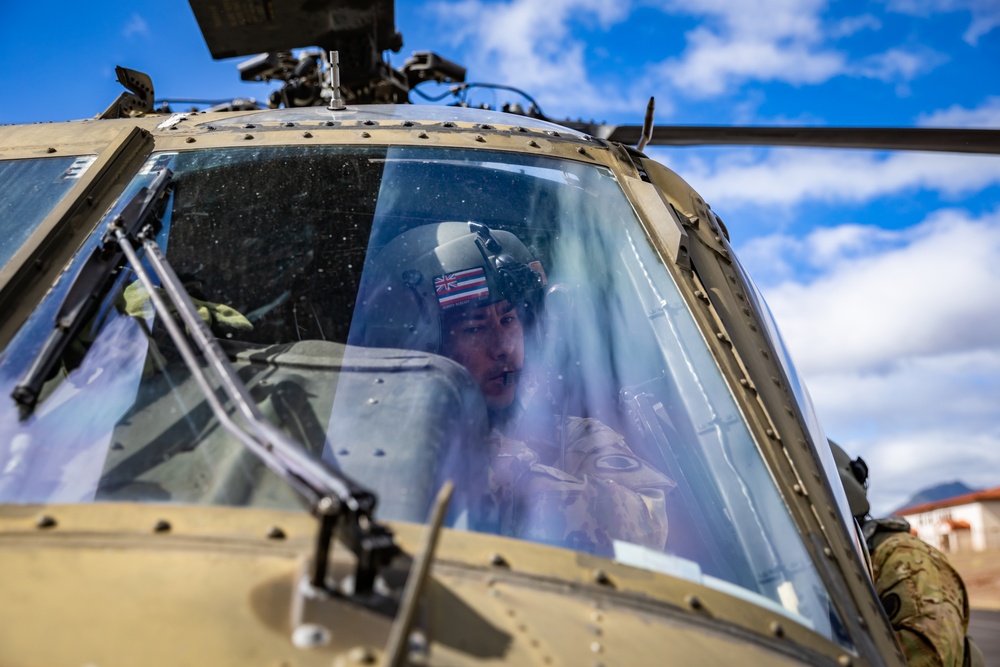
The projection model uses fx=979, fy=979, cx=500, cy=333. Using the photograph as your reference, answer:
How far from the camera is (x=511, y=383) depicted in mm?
2545

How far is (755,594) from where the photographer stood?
1780mm

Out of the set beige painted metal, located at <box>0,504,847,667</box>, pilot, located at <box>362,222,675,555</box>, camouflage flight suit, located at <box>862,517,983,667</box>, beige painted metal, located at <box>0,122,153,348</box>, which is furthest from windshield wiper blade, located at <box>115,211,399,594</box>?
camouflage flight suit, located at <box>862,517,983,667</box>

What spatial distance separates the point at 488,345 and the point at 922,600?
1347 millimetres

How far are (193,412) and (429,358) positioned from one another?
533mm

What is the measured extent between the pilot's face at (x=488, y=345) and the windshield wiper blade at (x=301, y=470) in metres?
0.79

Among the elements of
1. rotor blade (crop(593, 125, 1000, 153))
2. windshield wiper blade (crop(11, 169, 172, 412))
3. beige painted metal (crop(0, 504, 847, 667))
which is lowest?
beige painted metal (crop(0, 504, 847, 667))

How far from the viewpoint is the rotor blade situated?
327cm

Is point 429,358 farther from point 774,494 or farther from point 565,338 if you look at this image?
point 774,494

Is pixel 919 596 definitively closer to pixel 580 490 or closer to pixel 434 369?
pixel 580 490

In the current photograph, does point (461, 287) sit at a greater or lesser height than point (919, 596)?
greater

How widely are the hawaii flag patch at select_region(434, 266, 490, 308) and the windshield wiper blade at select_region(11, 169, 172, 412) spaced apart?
78 centimetres

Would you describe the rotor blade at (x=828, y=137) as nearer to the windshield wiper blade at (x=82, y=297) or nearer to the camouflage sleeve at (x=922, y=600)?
the camouflage sleeve at (x=922, y=600)

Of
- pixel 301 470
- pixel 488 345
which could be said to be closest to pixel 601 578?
pixel 301 470

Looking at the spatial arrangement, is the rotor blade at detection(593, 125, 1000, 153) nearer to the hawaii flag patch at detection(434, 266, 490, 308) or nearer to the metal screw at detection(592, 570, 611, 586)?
the hawaii flag patch at detection(434, 266, 490, 308)
